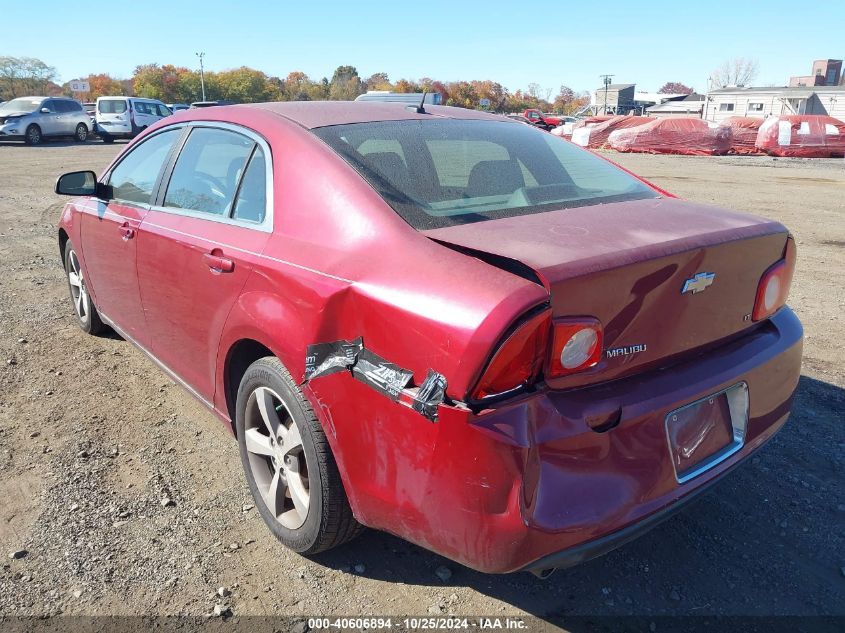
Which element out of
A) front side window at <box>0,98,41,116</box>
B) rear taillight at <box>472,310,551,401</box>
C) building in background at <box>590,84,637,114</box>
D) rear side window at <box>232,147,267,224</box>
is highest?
building in background at <box>590,84,637,114</box>

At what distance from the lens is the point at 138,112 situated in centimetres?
2750

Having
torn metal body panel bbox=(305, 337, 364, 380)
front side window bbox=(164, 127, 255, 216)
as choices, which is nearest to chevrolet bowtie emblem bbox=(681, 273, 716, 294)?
torn metal body panel bbox=(305, 337, 364, 380)

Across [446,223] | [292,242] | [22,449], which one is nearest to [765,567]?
[446,223]

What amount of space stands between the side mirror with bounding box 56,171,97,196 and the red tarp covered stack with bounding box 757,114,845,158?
28.2 metres

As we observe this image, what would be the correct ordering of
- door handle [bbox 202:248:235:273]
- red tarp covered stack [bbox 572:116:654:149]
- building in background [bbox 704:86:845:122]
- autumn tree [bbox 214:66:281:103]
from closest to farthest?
door handle [bbox 202:248:235:273] → red tarp covered stack [bbox 572:116:654:149] → building in background [bbox 704:86:845:122] → autumn tree [bbox 214:66:281:103]

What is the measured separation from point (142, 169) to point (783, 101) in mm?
69115

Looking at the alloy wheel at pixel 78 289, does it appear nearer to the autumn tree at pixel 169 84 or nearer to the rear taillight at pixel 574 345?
the rear taillight at pixel 574 345

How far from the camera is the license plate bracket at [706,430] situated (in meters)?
2.08

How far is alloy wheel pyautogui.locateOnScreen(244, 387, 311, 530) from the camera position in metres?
2.50

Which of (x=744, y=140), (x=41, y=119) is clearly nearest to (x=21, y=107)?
(x=41, y=119)

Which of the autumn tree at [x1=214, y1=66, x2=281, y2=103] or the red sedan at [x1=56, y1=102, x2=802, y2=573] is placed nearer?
the red sedan at [x1=56, y1=102, x2=802, y2=573]

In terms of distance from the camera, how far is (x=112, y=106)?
27.0 metres

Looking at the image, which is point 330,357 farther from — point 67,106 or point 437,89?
point 437,89

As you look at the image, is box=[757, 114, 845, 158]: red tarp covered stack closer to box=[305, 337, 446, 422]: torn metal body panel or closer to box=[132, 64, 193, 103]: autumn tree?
box=[305, 337, 446, 422]: torn metal body panel
